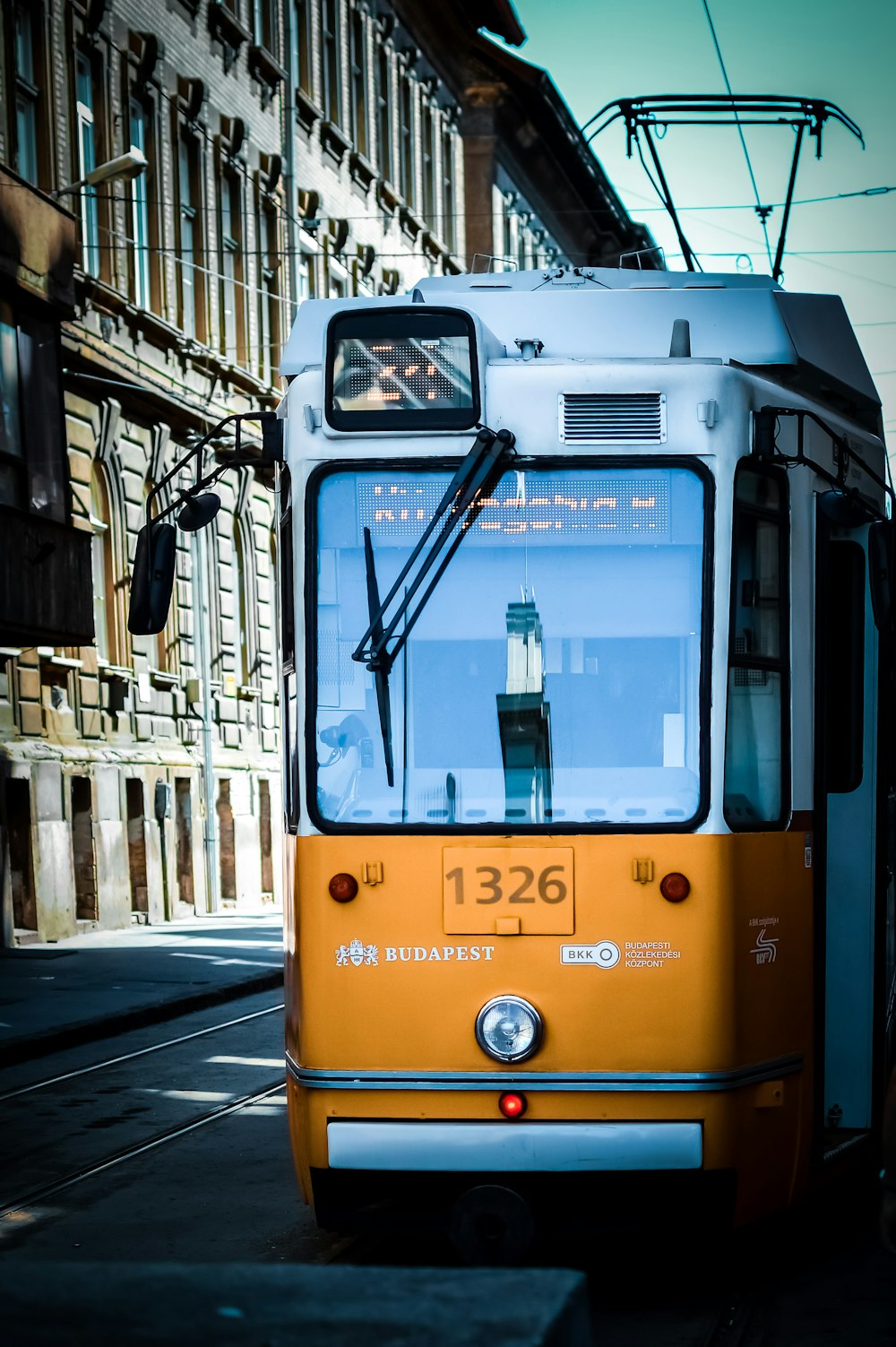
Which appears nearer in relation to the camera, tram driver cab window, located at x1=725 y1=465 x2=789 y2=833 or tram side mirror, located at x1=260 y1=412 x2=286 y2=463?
tram driver cab window, located at x1=725 y1=465 x2=789 y2=833

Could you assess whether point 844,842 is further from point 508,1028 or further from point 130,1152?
point 130,1152

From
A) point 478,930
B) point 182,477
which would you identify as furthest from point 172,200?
point 478,930

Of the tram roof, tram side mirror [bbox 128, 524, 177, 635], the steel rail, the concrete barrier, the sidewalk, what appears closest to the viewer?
the concrete barrier

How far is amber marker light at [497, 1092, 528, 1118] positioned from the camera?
243 inches

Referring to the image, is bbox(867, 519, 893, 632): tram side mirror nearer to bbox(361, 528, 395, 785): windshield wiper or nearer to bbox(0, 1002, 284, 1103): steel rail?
bbox(361, 528, 395, 785): windshield wiper

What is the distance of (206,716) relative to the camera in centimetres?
3034

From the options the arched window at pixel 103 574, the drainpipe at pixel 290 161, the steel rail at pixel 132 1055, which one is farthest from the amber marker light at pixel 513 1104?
the drainpipe at pixel 290 161

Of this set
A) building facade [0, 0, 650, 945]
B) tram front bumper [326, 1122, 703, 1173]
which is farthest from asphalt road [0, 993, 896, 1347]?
building facade [0, 0, 650, 945]

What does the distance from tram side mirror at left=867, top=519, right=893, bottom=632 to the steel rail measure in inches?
288

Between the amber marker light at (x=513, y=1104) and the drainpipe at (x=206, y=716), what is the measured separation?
23.6 metres

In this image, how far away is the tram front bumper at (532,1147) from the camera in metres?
6.12

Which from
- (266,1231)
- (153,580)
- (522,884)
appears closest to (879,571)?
(522,884)

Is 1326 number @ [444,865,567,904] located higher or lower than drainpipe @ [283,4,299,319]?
lower

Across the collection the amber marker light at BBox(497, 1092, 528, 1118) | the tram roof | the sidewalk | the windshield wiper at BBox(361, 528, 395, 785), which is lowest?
the sidewalk
